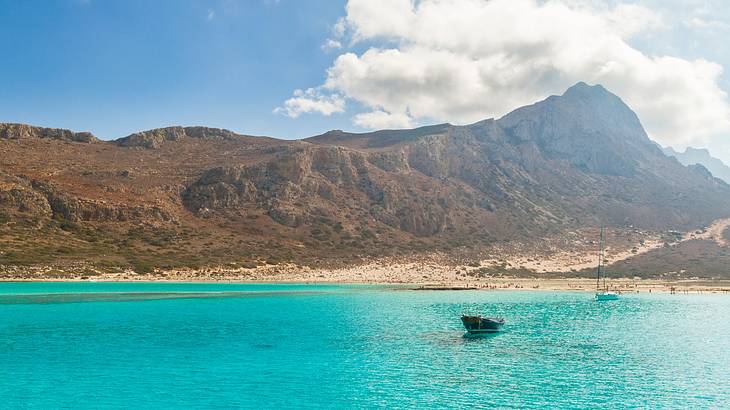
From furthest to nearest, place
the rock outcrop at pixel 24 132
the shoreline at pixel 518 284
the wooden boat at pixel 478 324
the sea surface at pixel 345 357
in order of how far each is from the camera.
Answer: the rock outcrop at pixel 24 132 → the shoreline at pixel 518 284 → the wooden boat at pixel 478 324 → the sea surface at pixel 345 357

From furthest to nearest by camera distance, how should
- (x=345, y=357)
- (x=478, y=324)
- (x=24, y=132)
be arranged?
1. (x=24, y=132)
2. (x=478, y=324)
3. (x=345, y=357)

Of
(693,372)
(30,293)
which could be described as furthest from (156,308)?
(693,372)

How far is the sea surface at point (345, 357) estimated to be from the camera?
3094cm

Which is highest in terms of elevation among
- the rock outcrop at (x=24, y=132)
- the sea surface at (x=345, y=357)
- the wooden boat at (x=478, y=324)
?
the rock outcrop at (x=24, y=132)

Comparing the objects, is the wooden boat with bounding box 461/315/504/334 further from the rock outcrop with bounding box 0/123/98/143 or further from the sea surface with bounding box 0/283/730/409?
the rock outcrop with bounding box 0/123/98/143

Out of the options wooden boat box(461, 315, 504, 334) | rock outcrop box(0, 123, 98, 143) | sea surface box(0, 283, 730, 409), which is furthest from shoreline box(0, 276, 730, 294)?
rock outcrop box(0, 123, 98, 143)

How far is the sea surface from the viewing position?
30.9m

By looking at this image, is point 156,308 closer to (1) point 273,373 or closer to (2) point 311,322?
(2) point 311,322

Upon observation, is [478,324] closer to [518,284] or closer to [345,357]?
[345,357]

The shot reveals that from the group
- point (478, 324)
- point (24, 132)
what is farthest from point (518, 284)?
point (24, 132)

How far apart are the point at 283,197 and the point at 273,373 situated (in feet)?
499

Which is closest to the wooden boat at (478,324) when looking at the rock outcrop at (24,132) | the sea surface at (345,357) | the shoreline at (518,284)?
the sea surface at (345,357)

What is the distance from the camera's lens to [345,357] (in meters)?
41.8

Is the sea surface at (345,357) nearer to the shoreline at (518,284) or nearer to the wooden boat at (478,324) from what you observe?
the wooden boat at (478,324)
